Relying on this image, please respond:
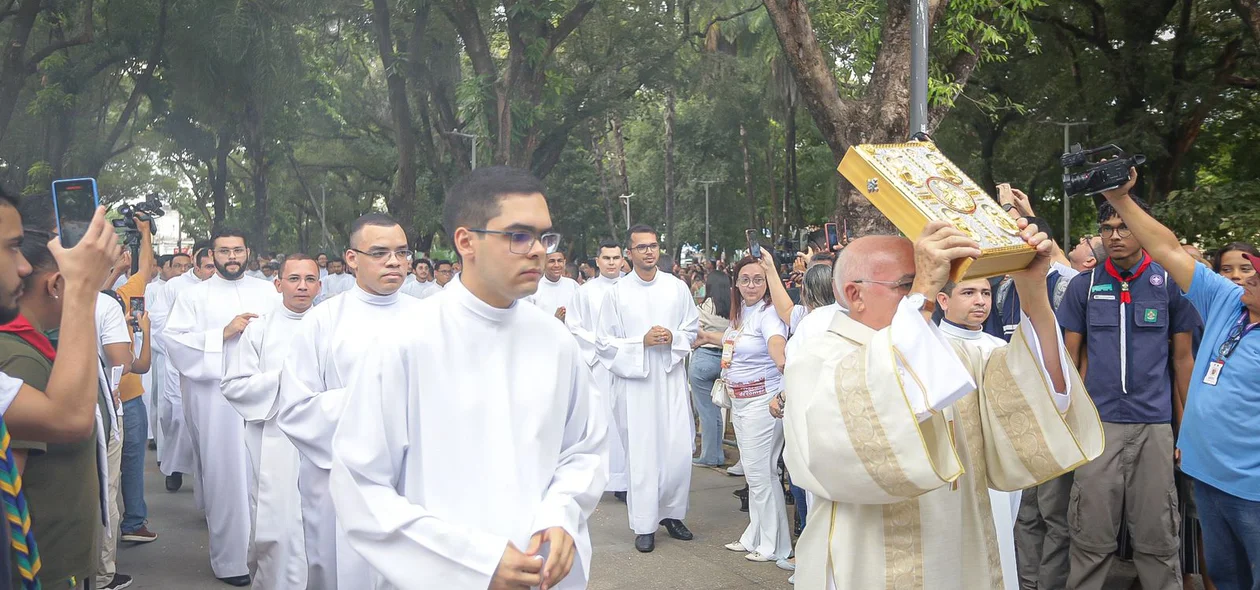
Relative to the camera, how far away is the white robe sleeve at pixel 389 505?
291 cm

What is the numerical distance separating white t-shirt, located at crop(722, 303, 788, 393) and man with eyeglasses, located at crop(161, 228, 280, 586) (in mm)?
3291

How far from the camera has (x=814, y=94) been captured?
9875mm

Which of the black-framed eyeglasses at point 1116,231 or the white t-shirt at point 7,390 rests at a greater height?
the black-framed eyeglasses at point 1116,231

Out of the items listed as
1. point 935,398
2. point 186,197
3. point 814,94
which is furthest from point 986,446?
point 186,197

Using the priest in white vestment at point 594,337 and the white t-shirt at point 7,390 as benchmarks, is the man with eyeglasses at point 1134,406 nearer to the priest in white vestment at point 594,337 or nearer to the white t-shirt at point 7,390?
the priest in white vestment at point 594,337

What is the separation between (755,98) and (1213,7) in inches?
608

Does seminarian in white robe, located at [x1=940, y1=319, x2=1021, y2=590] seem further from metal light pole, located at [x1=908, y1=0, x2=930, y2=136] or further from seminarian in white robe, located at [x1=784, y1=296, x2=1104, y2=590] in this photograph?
metal light pole, located at [x1=908, y1=0, x2=930, y2=136]

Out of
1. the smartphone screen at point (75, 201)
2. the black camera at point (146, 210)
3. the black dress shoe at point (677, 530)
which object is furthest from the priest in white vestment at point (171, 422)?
the smartphone screen at point (75, 201)

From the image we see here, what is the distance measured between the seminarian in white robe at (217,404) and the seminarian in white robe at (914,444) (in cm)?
482

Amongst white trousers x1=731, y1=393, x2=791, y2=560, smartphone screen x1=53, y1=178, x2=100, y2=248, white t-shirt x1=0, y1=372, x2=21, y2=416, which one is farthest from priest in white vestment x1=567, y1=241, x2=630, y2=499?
white t-shirt x1=0, y1=372, x2=21, y2=416

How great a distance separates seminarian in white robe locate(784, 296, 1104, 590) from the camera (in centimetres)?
292

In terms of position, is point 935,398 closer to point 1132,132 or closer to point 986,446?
point 986,446

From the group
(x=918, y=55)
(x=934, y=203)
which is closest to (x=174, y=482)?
(x=918, y=55)

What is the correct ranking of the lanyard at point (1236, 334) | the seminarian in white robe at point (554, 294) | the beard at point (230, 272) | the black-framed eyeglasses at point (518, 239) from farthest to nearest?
the seminarian in white robe at point (554, 294) < the beard at point (230, 272) < the lanyard at point (1236, 334) < the black-framed eyeglasses at point (518, 239)
